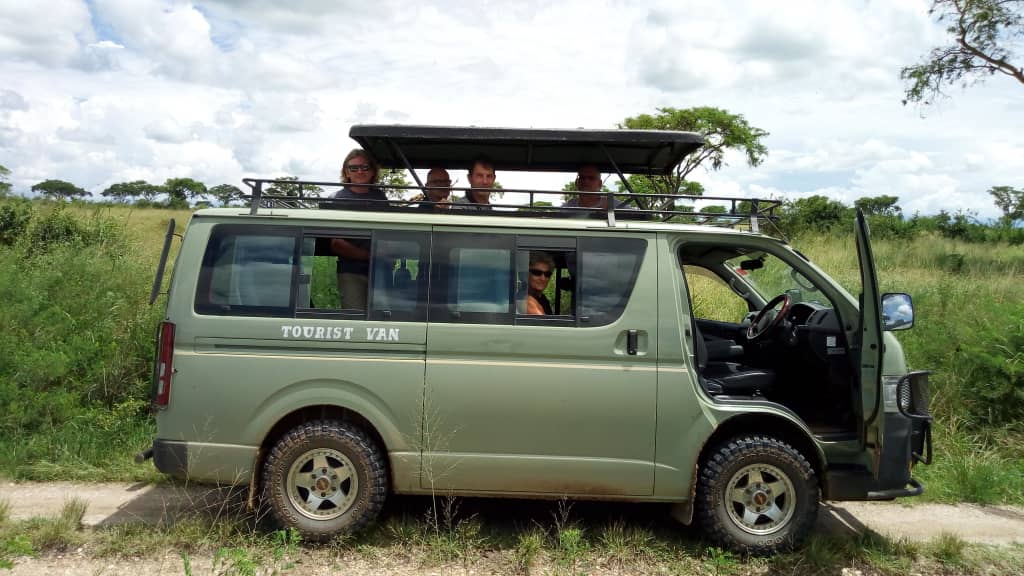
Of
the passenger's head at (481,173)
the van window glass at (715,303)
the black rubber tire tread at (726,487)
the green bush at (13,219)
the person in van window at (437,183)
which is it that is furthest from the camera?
the green bush at (13,219)

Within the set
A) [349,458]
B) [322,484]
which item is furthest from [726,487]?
[322,484]

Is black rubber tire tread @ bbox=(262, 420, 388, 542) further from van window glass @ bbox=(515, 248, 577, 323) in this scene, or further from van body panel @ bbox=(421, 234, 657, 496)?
van window glass @ bbox=(515, 248, 577, 323)

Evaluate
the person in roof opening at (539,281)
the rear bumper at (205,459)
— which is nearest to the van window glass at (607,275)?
the person in roof opening at (539,281)

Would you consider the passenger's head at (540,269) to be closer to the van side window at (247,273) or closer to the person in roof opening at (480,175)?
the person in roof opening at (480,175)

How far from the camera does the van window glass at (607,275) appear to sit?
4582mm

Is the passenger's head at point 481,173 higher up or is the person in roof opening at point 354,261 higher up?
the passenger's head at point 481,173

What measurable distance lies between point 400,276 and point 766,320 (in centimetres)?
281

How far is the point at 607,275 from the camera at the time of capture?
15.3ft

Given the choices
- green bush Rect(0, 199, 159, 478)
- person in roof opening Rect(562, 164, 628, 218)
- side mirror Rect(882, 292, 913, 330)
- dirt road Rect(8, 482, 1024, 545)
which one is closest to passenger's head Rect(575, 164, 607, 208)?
person in roof opening Rect(562, 164, 628, 218)

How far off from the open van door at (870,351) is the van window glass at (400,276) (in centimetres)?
261

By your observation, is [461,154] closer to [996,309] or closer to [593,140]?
[593,140]

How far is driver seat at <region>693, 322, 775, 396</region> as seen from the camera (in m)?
4.88

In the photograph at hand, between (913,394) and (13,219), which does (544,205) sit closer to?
(913,394)

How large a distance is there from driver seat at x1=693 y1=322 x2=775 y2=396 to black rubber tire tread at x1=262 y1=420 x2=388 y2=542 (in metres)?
2.20
